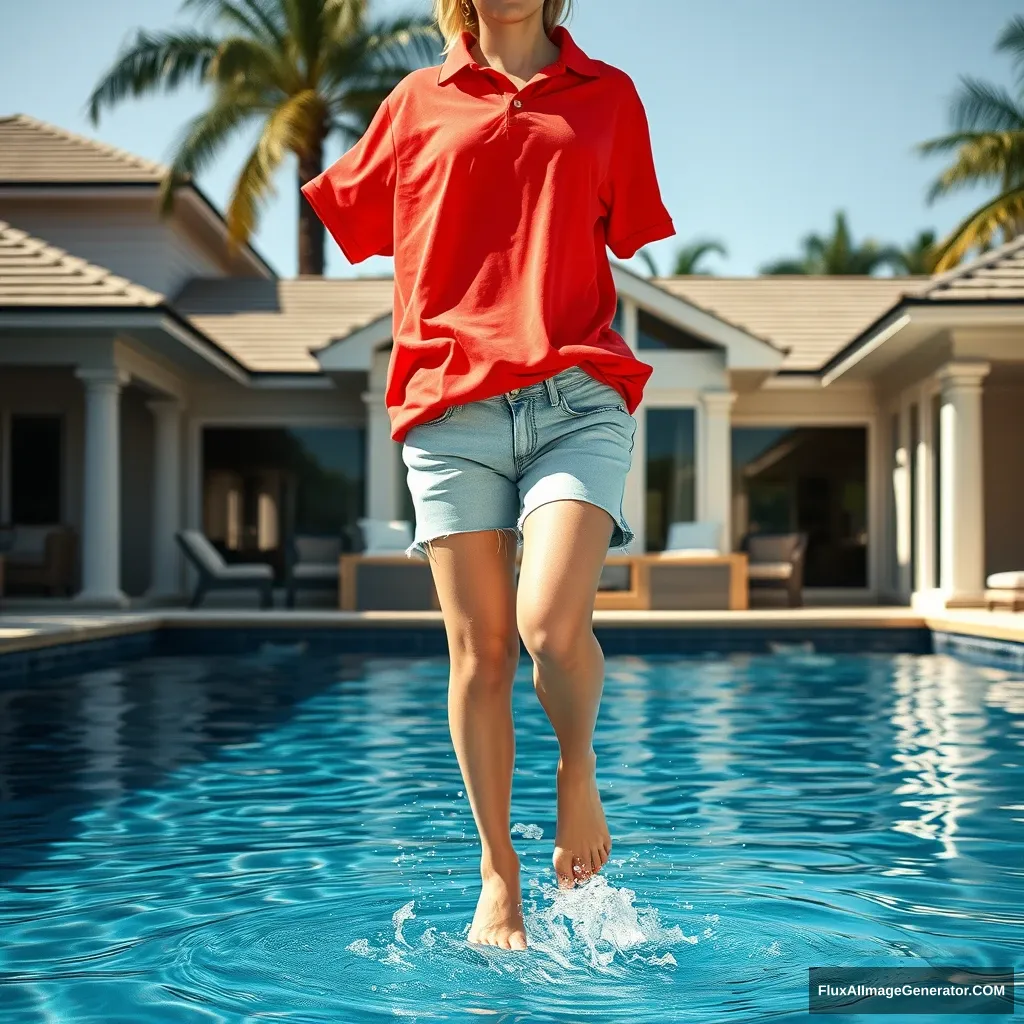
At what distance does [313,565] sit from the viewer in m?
15.6

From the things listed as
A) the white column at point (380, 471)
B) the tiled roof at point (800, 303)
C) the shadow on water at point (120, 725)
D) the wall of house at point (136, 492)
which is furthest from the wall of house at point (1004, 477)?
the wall of house at point (136, 492)

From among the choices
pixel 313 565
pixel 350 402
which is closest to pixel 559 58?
pixel 313 565

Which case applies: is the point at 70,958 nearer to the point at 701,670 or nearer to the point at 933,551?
the point at 701,670

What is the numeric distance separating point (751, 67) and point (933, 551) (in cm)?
659

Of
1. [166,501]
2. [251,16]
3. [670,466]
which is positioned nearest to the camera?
[670,466]

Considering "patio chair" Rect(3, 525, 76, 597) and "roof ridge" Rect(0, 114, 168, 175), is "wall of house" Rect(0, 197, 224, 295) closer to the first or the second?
"roof ridge" Rect(0, 114, 168, 175)

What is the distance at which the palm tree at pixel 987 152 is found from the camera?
19969 millimetres

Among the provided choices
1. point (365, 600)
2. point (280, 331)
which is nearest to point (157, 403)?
point (280, 331)

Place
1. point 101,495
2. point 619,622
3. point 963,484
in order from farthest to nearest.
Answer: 1. point 101,495
2. point 963,484
3. point 619,622

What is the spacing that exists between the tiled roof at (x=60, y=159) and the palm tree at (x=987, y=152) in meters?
11.4

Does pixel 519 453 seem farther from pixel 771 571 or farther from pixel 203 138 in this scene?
pixel 203 138

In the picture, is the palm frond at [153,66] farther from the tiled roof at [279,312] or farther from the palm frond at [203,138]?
the tiled roof at [279,312]

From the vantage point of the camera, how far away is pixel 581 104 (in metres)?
2.50

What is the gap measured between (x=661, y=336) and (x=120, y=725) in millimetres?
10290
